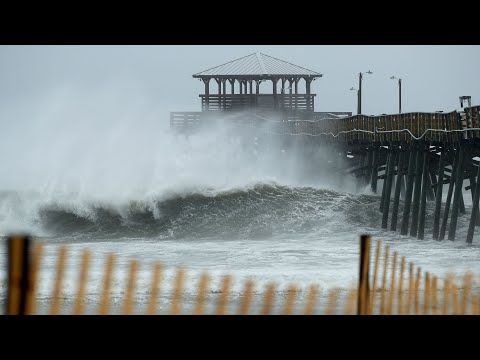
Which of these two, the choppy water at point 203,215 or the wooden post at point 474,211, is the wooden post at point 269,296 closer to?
the choppy water at point 203,215

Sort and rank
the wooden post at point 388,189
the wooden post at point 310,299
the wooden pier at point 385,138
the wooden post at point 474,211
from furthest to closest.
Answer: the wooden post at point 388,189 → the wooden pier at point 385,138 → the wooden post at point 474,211 → the wooden post at point 310,299

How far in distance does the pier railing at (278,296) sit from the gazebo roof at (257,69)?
4625 cm

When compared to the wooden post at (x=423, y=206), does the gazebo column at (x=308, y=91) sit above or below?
above

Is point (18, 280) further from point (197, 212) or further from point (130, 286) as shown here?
point (197, 212)

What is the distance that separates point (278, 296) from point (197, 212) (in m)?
23.9

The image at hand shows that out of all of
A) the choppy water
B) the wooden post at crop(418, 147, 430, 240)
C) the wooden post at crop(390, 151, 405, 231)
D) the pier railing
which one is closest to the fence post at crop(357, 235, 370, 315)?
the pier railing

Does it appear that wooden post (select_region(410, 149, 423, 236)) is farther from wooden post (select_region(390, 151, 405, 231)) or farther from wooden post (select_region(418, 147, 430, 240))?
wooden post (select_region(390, 151, 405, 231))

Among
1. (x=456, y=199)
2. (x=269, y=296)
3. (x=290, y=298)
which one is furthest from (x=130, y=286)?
(x=456, y=199)

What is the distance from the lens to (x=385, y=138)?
116 ft

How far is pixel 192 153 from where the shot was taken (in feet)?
177

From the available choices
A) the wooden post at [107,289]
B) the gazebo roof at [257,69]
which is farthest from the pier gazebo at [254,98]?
the wooden post at [107,289]

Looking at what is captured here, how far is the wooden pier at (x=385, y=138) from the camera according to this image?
2686 cm
